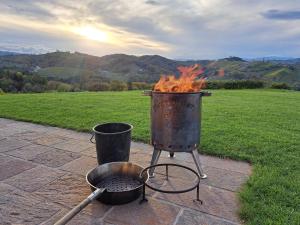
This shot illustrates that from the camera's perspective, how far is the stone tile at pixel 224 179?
2.49 m

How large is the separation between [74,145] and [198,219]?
2.22 meters

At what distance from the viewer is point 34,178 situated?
257cm

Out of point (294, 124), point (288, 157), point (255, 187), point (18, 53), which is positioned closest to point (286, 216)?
point (255, 187)

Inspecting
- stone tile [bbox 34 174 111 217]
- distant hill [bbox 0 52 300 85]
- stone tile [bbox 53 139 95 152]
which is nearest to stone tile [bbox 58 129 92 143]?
stone tile [bbox 53 139 95 152]

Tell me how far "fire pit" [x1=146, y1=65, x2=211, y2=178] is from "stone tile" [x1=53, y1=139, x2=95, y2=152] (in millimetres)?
1323

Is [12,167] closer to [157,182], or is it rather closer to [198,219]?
[157,182]

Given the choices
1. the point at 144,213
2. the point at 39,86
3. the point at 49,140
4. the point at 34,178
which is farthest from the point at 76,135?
the point at 39,86

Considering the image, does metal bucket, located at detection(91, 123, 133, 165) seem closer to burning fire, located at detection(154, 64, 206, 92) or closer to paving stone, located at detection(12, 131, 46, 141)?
burning fire, located at detection(154, 64, 206, 92)

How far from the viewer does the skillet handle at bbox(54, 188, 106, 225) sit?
161cm

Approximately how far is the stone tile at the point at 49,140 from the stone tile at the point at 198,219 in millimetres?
2374

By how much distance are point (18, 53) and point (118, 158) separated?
39.3 m

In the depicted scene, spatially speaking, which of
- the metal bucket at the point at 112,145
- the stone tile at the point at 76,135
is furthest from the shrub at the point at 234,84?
the metal bucket at the point at 112,145

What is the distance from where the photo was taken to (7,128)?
442 centimetres

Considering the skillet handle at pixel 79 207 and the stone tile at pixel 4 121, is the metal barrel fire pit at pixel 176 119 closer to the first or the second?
the skillet handle at pixel 79 207
